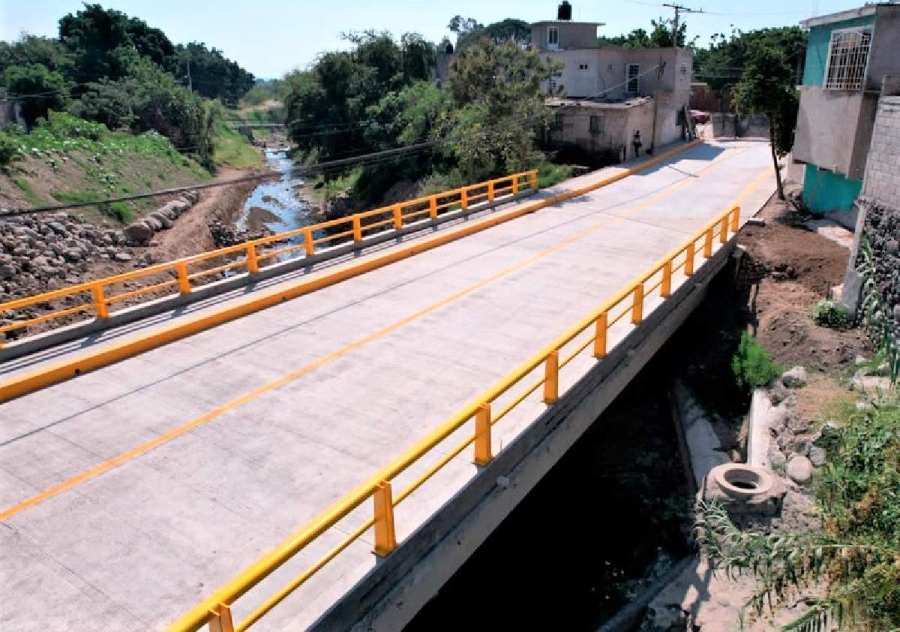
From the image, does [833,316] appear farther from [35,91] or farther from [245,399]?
[35,91]

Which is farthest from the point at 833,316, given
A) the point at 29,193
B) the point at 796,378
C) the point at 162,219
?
the point at 162,219

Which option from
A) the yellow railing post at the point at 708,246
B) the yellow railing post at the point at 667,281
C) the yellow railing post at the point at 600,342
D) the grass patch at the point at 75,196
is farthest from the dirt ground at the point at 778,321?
the grass patch at the point at 75,196

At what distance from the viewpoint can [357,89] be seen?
156 ft

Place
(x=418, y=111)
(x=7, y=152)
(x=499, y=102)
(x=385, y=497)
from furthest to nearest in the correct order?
(x=418, y=111) < (x=7, y=152) < (x=499, y=102) < (x=385, y=497)

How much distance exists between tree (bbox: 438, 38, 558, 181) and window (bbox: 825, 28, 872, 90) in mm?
11693

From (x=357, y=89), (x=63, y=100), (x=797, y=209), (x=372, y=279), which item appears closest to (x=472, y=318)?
(x=372, y=279)

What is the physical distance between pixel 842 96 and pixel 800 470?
1343 cm

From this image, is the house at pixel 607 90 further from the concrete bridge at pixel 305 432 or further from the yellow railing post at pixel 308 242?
the yellow railing post at pixel 308 242

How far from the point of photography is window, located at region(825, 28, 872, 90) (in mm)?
19047

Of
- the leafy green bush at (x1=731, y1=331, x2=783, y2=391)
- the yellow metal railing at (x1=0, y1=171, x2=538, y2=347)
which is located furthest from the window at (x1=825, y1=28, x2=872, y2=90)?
the yellow metal railing at (x1=0, y1=171, x2=538, y2=347)

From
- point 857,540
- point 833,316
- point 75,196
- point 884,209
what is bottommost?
point 833,316

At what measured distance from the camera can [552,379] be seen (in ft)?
31.2

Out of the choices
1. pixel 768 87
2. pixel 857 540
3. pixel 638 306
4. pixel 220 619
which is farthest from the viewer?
pixel 768 87

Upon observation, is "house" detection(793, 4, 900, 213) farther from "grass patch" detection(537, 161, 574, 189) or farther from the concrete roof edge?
"grass patch" detection(537, 161, 574, 189)
